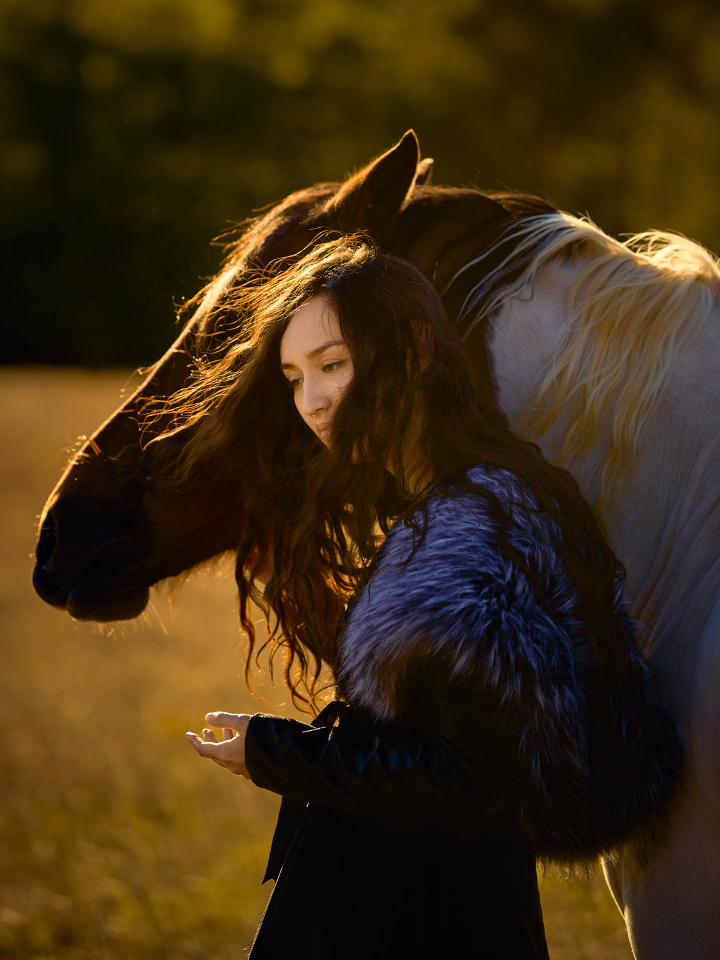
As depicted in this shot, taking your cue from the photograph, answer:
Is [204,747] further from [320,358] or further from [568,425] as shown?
[568,425]

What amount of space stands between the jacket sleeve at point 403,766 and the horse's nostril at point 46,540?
0.71m

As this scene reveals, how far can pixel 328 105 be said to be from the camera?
20.4 meters

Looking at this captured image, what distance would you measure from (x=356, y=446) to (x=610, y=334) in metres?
0.50

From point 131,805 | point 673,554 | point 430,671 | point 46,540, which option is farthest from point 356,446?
point 131,805

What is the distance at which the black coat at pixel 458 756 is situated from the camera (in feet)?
3.02

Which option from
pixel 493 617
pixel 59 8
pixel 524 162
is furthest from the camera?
pixel 59 8

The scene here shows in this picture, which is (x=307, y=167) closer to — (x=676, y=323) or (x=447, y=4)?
(x=447, y=4)

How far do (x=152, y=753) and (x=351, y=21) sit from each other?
24151mm

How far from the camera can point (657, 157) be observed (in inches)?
657

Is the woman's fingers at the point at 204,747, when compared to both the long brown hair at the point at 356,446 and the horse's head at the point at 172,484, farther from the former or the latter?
the horse's head at the point at 172,484

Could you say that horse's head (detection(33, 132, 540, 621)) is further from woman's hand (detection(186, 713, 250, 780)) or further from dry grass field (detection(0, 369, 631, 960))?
woman's hand (detection(186, 713, 250, 780))

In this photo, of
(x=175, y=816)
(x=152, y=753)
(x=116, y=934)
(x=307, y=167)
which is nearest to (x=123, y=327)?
(x=116, y=934)

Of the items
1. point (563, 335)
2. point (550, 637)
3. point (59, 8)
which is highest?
point (59, 8)

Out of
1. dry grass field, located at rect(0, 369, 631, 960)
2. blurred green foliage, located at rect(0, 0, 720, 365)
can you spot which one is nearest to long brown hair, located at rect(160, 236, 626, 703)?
dry grass field, located at rect(0, 369, 631, 960)
